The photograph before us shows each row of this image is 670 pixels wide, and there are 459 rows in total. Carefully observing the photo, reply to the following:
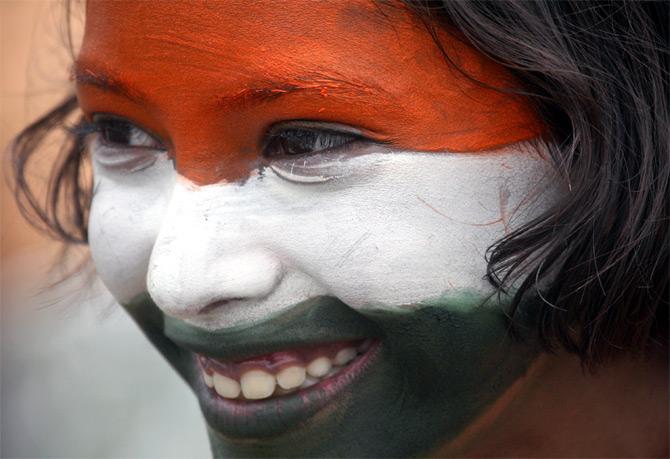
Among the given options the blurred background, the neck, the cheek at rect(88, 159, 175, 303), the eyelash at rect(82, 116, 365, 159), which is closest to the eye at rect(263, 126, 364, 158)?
the eyelash at rect(82, 116, 365, 159)

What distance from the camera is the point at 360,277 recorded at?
122 cm

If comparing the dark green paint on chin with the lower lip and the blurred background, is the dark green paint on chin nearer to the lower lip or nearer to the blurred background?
the lower lip

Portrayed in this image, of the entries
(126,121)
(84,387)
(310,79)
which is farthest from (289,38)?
(84,387)

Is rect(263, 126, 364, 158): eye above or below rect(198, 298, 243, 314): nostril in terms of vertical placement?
above

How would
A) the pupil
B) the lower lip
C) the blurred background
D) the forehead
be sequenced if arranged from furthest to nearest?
the blurred background < the pupil < the lower lip < the forehead

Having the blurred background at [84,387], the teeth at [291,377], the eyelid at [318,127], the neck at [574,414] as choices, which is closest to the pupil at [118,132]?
the eyelid at [318,127]

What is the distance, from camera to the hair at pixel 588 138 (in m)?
1.18

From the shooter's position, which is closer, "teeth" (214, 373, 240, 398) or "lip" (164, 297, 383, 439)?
"lip" (164, 297, 383, 439)

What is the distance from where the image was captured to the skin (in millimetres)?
1174

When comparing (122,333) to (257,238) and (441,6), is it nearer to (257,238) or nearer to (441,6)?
(257,238)

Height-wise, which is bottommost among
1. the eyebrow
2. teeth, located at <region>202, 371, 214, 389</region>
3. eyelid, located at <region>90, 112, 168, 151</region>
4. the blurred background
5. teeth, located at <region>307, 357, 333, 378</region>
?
the blurred background

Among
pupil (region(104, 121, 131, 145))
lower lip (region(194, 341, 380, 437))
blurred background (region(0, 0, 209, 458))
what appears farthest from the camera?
blurred background (region(0, 0, 209, 458))

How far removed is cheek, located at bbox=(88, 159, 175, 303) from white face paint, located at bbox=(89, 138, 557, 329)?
83 mm

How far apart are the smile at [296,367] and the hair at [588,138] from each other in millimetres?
238
